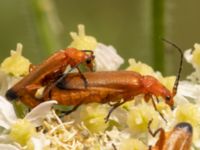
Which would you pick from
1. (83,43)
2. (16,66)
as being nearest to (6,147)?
(16,66)

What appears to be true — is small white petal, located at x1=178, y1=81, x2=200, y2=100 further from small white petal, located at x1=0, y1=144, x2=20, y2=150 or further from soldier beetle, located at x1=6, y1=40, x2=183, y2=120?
small white petal, located at x1=0, y1=144, x2=20, y2=150

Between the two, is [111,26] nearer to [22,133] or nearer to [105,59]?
[105,59]

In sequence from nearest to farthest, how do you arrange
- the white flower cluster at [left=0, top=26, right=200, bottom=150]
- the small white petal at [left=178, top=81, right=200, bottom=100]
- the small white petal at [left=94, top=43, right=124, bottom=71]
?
the white flower cluster at [left=0, top=26, right=200, bottom=150], the small white petal at [left=178, top=81, right=200, bottom=100], the small white petal at [left=94, top=43, right=124, bottom=71]

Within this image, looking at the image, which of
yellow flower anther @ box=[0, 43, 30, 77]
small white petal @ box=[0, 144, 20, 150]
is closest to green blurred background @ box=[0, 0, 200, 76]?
yellow flower anther @ box=[0, 43, 30, 77]

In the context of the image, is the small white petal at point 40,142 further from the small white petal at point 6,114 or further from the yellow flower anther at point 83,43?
the yellow flower anther at point 83,43

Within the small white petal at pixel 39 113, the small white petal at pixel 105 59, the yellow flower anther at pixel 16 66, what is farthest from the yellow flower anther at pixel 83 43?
the small white petal at pixel 39 113
